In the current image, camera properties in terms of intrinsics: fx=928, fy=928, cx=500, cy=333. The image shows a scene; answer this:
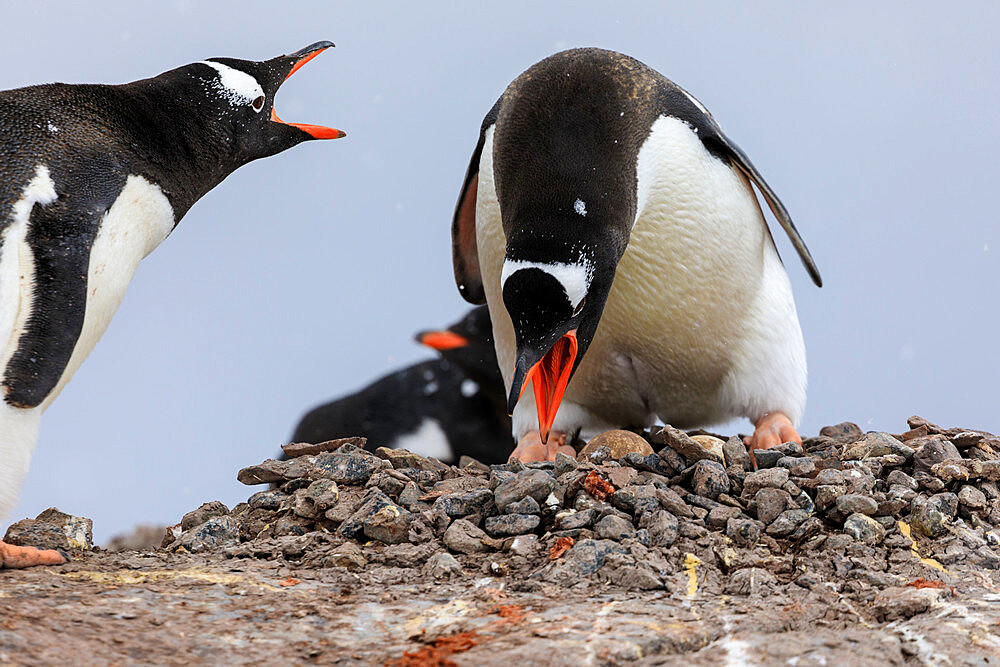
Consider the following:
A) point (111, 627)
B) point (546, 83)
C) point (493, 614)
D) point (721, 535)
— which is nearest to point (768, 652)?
point (493, 614)

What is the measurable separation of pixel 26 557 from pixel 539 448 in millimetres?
1519

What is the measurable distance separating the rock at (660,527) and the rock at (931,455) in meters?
0.72

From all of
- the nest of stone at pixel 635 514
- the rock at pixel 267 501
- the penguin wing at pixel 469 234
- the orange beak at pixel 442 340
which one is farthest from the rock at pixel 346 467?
the orange beak at pixel 442 340

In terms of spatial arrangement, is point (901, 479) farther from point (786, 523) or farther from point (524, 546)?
point (524, 546)

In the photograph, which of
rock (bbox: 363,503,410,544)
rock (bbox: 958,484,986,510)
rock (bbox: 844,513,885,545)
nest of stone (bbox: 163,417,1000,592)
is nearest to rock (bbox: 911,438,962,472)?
nest of stone (bbox: 163,417,1000,592)

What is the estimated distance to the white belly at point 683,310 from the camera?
261 cm

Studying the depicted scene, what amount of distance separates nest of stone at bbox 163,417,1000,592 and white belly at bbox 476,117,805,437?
1.72 ft

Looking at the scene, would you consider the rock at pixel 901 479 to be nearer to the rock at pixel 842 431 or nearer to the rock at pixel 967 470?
the rock at pixel 967 470

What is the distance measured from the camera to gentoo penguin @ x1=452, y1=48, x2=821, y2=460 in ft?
6.83

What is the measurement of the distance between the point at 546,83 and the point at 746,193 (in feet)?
2.51

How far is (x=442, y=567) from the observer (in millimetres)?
1726

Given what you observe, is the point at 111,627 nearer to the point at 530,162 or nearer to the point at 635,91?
the point at 530,162

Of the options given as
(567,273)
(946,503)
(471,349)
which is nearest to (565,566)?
(567,273)

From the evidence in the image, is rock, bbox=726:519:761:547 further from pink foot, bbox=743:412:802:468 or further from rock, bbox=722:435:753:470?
pink foot, bbox=743:412:802:468
